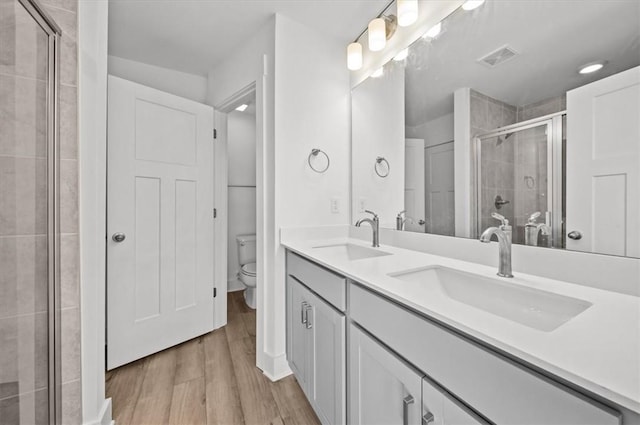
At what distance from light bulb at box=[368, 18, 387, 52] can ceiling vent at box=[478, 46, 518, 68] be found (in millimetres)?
624

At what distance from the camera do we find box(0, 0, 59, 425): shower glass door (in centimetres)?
88

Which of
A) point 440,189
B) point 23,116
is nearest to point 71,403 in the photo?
point 23,116

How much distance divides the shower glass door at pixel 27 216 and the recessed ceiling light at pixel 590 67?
6.03 feet

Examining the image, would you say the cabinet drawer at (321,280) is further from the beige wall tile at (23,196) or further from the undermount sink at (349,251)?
the beige wall tile at (23,196)

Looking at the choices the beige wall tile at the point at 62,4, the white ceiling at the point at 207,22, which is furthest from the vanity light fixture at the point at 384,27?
the beige wall tile at the point at 62,4

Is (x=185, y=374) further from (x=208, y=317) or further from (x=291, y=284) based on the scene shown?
(x=291, y=284)

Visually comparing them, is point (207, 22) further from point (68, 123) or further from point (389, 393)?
point (389, 393)

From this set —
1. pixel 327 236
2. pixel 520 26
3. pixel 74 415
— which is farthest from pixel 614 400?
pixel 74 415

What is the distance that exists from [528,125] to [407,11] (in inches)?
35.2

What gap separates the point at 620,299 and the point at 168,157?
2.46 meters

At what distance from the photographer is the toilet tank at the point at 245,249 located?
3.23 metres

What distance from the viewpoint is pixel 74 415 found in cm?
111

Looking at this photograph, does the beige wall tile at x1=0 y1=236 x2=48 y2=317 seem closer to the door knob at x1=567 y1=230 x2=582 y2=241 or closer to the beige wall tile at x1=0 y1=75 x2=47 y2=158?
the beige wall tile at x1=0 y1=75 x2=47 y2=158

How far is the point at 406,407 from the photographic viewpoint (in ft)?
2.37
